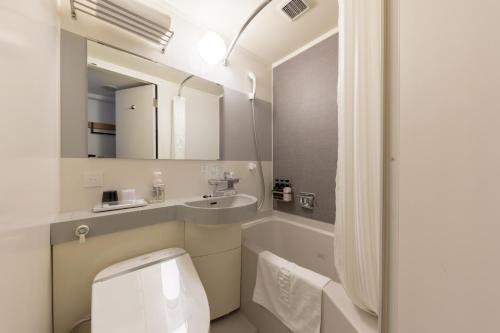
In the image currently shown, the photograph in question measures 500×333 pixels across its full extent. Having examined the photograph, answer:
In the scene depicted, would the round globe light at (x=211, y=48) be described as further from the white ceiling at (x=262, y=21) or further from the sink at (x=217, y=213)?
the sink at (x=217, y=213)

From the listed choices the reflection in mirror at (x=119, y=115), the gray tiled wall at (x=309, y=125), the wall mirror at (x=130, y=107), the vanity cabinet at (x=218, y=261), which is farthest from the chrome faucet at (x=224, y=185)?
the gray tiled wall at (x=309, y=125)

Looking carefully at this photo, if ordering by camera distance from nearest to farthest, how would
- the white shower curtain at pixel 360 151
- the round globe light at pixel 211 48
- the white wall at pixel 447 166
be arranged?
the white wall at pixel 447 166
the white shower curtain at pixel 360 151
the round globe light at pixel 211 48

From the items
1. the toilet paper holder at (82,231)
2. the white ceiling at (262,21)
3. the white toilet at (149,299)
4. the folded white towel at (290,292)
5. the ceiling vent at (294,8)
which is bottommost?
the folded white towel at (290,292)

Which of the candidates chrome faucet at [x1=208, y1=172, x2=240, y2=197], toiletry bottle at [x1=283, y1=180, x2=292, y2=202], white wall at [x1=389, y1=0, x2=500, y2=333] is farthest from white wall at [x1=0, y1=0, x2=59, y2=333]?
toiletry bottle at [x1=283, y1=180, x2=292, y2=202]

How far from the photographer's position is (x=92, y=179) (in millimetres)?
1032

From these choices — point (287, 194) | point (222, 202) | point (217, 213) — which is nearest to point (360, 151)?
point (217, 213)

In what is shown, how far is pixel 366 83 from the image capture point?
675 mm

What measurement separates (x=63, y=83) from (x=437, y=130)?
1.53 metres

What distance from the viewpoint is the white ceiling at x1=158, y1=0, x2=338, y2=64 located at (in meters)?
1.28

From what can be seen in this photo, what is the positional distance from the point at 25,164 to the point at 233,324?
1460mm

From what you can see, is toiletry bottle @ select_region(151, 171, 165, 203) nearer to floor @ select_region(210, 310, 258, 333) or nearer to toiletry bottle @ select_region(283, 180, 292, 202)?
floor @ select_region(210, 310, 258, 333)

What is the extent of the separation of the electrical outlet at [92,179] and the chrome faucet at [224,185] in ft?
2.34

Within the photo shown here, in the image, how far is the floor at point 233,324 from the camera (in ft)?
4.05

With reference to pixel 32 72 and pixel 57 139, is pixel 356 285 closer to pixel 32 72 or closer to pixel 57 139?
pixel 32 72
